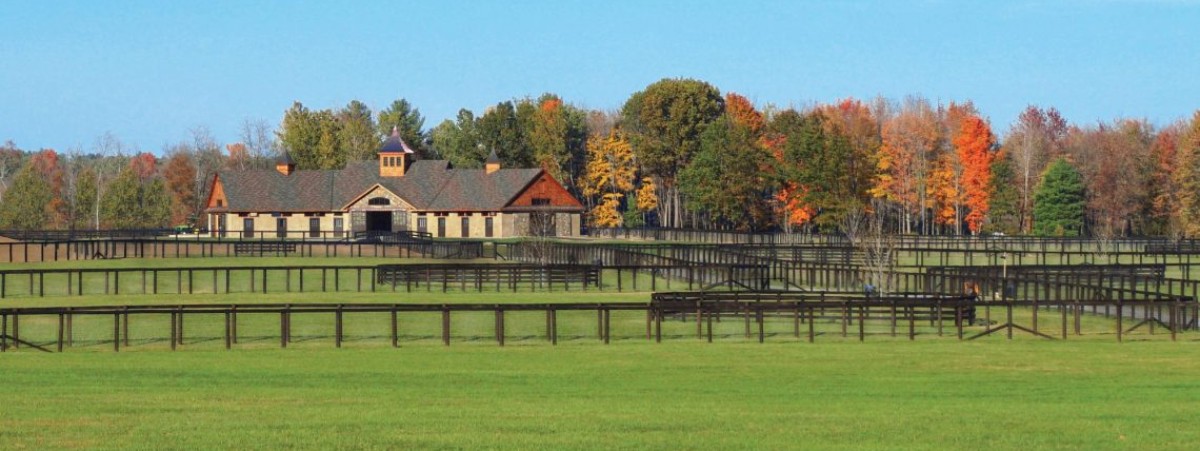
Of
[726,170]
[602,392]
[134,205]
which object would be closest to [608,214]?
[726,170]

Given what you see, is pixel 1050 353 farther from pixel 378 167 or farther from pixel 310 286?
pixel 378 167

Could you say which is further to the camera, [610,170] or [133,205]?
[133,205]

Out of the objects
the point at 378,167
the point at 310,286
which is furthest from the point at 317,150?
the point at 310,286

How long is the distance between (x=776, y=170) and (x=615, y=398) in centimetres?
10034

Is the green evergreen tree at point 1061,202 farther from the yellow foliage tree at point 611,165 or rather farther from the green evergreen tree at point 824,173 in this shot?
the yellow foliage tree at point 611,165

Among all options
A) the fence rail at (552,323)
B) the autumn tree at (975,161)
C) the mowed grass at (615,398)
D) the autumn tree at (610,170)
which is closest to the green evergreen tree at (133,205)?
the autumn tree at (610,170)

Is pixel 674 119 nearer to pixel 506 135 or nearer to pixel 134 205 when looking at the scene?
pixel 506 135

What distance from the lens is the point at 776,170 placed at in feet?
389

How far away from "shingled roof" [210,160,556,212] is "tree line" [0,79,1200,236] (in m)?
15.6

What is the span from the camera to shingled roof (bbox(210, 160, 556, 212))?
120 m

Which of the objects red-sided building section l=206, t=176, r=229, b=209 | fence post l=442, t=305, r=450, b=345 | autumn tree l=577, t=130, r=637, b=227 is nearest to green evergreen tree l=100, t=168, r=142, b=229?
red-sided building section l=206, t=176, r=229, b=209

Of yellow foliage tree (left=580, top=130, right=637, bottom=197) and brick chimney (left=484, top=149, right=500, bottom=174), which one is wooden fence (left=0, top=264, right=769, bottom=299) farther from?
yellow foliage tree (left=580, top=130, right=637, bottom=197)

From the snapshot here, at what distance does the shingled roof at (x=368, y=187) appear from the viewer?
393 ft

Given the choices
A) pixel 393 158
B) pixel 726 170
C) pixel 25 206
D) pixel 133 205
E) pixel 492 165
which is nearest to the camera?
pixel 726 170
